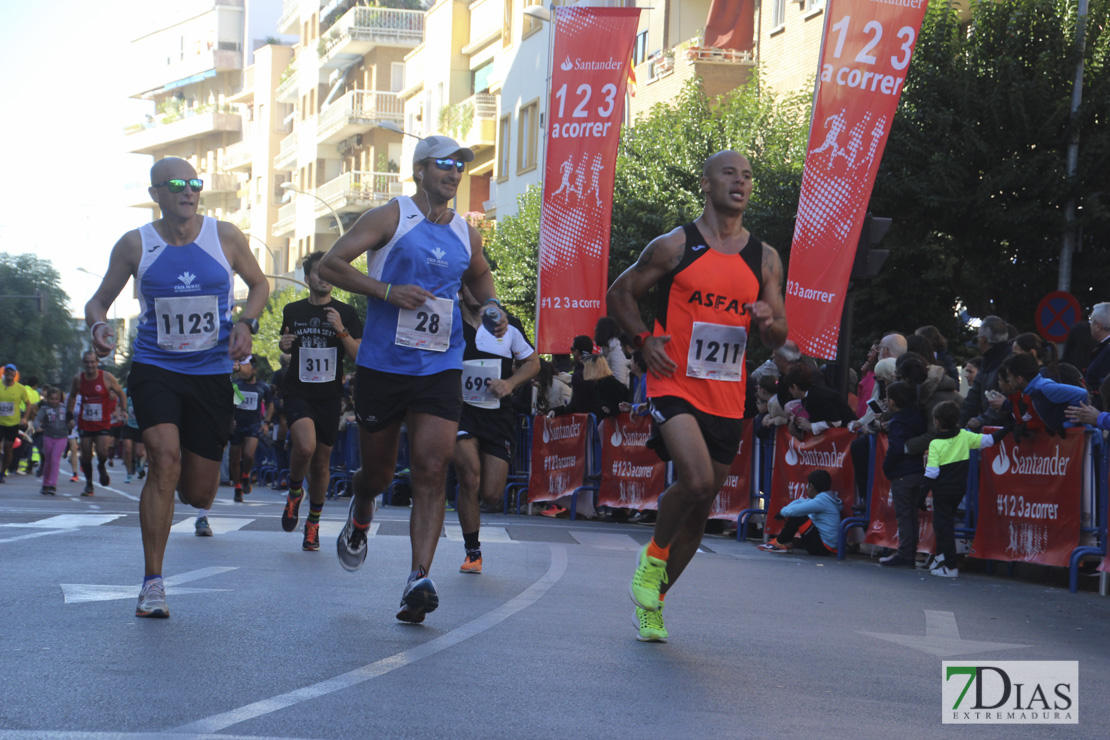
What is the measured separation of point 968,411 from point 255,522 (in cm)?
624

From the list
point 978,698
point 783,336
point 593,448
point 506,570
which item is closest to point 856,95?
point 593,448

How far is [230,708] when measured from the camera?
486 centimetres

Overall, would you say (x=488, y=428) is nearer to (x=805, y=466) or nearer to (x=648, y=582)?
(x=648, y=582)

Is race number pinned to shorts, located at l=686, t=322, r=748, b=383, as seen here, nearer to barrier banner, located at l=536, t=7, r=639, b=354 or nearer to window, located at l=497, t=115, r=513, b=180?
barrier banner, located at l=536, t=7, r=639, b=354

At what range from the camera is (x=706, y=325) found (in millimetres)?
7152

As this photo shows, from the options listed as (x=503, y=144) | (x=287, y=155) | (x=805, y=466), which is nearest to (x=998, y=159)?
(x=805, y=466)

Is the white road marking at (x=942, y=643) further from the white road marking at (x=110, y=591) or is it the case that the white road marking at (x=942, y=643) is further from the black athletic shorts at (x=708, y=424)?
the white road marking at (x=110, y=591)

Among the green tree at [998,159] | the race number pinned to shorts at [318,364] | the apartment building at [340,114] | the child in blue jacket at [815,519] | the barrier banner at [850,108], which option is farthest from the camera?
the apartment building at [340,114]

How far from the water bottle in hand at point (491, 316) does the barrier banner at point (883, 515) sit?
6345mm

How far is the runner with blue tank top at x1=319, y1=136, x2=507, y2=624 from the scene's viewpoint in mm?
7367

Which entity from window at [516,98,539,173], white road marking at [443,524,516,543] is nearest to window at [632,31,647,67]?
window at [516,98,539,173]

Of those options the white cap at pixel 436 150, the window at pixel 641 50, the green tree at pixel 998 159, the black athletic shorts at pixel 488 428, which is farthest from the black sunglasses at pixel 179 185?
the window at pixel 641 50

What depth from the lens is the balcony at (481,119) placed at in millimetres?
53281

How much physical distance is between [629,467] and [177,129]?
96936mm
